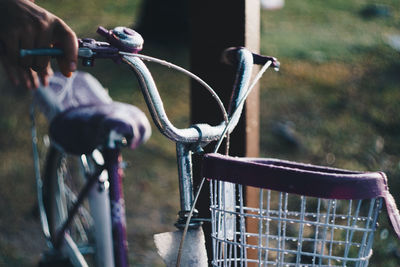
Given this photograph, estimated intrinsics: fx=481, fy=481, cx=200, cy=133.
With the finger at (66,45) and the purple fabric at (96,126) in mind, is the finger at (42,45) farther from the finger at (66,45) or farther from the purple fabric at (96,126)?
the purple fabric at (96,126)

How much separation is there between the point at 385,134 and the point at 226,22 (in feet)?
12.3

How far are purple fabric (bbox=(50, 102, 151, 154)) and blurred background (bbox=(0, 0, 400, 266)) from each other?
128 centimetres

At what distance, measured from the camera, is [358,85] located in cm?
637

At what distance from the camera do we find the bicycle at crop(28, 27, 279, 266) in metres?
1.19

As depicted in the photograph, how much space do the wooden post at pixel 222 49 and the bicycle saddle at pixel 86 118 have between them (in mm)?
299

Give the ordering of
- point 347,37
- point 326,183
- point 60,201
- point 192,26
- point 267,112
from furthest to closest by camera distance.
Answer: point 347,37
point 267,112
point 60,201
point 192,26
point 326,183

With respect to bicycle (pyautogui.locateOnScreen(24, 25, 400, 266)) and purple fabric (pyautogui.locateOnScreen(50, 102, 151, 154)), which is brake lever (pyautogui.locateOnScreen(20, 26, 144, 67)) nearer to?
bicycle (pyautogui.locateOnScreen(24, 25, 400, 266))

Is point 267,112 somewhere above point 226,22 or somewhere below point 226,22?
below

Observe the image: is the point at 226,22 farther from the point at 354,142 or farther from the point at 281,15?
the point at 281,15

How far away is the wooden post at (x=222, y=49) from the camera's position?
200cm

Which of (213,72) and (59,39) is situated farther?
(213,72)

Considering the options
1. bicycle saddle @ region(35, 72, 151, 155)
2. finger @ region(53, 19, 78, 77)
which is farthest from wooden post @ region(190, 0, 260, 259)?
finger @ region(53, 19, 78, 77)

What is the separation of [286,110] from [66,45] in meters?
5.10

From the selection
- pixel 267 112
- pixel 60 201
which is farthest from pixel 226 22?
pixel 267 112
